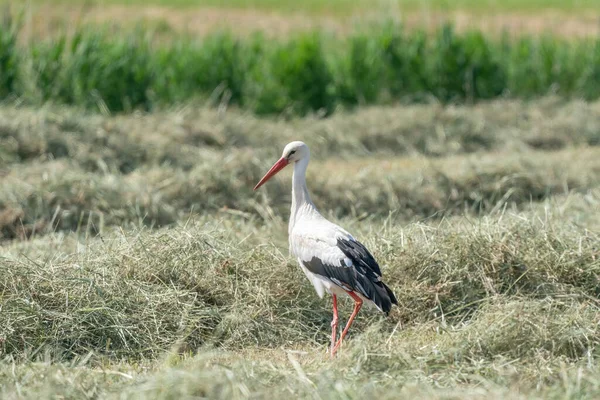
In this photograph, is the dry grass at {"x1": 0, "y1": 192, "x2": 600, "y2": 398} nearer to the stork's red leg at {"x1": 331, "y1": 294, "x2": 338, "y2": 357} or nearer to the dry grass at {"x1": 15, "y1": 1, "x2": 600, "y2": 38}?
the stork's red leg at {"x1": 331, "y1": 294, "x2": 338, "y2": 357}

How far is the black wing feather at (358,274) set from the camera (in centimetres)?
520

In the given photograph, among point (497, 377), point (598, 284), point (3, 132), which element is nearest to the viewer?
point (497, 377)

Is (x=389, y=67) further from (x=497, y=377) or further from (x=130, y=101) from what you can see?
(x=497, y=377)

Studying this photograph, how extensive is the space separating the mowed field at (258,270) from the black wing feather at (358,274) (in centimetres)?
17

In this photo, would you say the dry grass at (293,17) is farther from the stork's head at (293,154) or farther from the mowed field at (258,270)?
the stork's head at (293,154)

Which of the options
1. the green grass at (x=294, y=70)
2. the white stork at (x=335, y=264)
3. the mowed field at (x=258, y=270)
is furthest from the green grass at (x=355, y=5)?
the white stork at (x=335, y=264)

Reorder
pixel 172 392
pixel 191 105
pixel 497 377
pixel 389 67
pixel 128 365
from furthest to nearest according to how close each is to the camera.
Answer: pixel 389 67, pixel 191 105, pixel 128 365, pixel 497 377, pixel 172 392

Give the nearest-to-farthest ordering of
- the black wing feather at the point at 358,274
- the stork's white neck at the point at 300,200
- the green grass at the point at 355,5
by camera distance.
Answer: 1. the black wing feather at the point at 358,274
2. the stork's white neck at the point at 300,200
3. the green grass at the point at 355,5

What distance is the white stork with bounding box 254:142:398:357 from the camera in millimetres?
5230

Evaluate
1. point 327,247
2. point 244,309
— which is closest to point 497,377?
point 327,247

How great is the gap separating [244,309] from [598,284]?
2.22 m

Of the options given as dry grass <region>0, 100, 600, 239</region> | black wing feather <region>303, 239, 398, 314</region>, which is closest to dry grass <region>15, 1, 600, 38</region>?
dry grass <region>0, 100, 600, 239</region>

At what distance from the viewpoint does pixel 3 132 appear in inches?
370

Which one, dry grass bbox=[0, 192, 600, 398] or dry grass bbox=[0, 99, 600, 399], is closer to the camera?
dry grass bbox=[0, 192, 600, 398]
